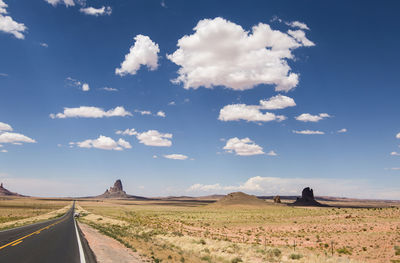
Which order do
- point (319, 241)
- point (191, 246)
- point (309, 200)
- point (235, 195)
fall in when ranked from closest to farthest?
point (191, 246), point (319, 241), point (235, 195), point (309, 200)

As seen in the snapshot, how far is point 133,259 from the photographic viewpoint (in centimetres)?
1484

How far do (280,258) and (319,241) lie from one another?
47.2 feet

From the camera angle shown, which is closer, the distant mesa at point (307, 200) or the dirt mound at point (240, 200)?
the dirt mound at point (240, 200)

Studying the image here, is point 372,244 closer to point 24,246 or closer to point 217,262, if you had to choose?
point 217,262

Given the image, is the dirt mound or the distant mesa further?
the distant mesa

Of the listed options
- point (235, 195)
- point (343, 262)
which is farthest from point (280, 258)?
point (235, 195)

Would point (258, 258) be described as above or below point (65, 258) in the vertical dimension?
below

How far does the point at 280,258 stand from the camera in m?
21.2

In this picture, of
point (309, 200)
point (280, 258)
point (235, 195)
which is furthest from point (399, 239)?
point (309, 200)

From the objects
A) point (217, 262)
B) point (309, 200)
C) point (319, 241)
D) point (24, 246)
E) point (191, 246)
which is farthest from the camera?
point (309, 200)

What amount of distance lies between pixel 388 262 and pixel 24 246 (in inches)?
1036

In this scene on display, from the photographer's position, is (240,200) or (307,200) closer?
(240,200)

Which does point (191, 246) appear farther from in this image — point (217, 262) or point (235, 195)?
point (235, 195)

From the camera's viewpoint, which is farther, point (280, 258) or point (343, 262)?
point (280, 258)
